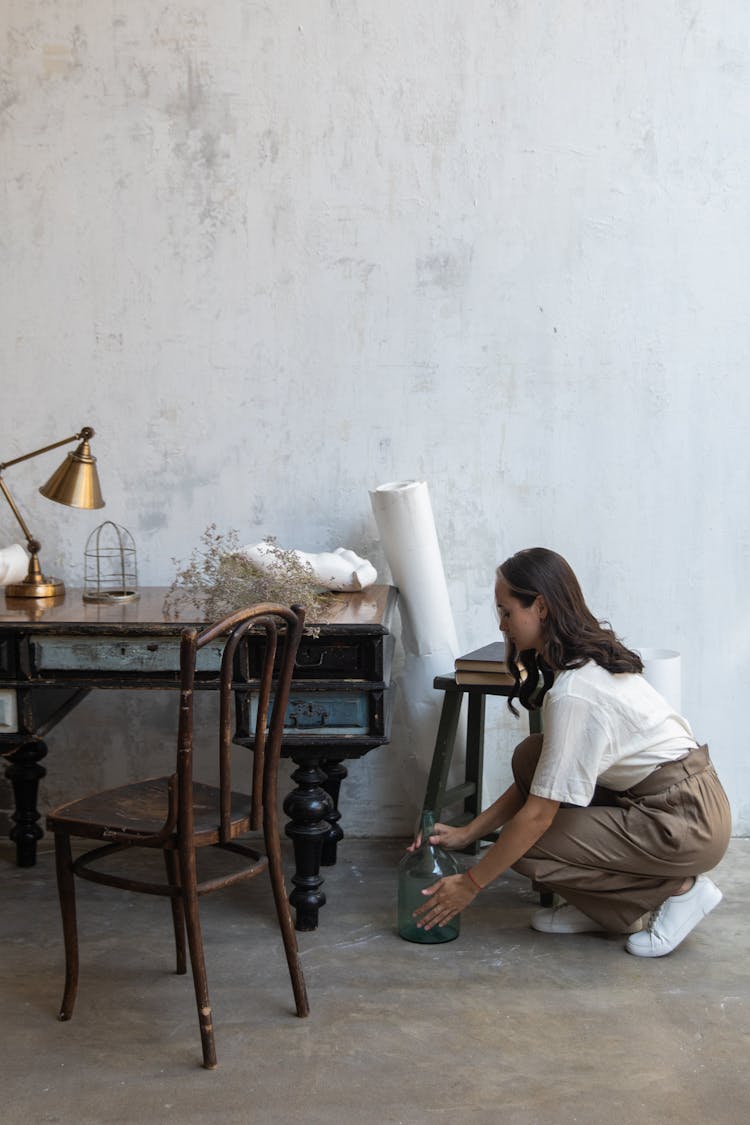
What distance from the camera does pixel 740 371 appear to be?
154 inches

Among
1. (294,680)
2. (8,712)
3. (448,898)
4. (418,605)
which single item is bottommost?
(448,898)

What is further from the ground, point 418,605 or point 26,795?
A: point 418,605

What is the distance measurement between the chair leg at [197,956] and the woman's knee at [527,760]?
1.12m

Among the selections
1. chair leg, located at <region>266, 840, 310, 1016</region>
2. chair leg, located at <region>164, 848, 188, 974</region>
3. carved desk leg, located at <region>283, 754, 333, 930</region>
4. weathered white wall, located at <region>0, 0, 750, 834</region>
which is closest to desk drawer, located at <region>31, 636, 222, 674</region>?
carved desk leg, located at <region>283, 754, 333, 930</region>

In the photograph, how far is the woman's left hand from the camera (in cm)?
284

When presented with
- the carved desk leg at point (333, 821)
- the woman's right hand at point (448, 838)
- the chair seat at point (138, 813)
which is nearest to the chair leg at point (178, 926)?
the chair seat at point (138, 813)

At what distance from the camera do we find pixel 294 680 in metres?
3.15

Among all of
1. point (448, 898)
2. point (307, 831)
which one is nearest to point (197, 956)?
point (448, 898)

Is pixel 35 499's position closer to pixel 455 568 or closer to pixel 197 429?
pixel 197 429

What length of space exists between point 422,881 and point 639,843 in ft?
1.93

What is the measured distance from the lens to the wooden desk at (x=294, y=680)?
10.3 feet

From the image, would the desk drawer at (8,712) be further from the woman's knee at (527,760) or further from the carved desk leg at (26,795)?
the woman's knee at (527,760)

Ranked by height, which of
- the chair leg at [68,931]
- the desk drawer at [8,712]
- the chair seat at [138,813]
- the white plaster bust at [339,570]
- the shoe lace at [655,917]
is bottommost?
the shoe lace at [655,917]

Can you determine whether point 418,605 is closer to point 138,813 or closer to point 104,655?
point 104,655
